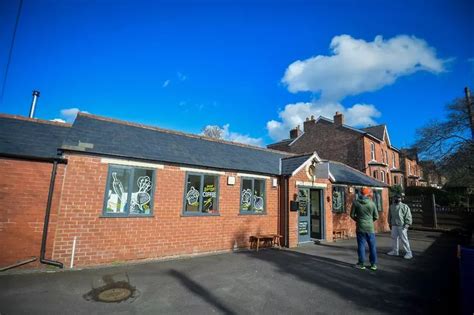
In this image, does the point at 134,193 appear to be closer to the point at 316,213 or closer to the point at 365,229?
the point at 365,229

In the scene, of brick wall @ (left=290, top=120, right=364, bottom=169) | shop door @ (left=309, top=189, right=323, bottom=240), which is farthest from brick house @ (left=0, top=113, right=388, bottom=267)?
brick wall @ (left=290, top=120, right=364, bottom=169)

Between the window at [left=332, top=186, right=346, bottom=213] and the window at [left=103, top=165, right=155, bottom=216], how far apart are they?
9.83 metres

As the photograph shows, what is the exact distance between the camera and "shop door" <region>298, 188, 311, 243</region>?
11.5 m

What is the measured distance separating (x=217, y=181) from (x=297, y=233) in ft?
14.7

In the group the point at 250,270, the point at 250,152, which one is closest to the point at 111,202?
the point at 250,270

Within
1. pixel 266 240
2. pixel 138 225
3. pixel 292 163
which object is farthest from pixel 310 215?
pixel 138 225

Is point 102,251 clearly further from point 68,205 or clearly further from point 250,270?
point 250,270

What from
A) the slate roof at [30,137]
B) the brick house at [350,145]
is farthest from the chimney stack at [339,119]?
the slate roof at [30,137]

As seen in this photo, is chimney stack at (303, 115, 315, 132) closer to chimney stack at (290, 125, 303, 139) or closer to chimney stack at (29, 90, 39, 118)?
chimney stack at (290, 125, 303, 139)

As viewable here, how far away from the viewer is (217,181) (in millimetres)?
9688

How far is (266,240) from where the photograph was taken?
10.4 meters

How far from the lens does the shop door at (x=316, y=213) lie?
40.8ft

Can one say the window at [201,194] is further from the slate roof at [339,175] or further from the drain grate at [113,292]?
the slate roof at [339,175]

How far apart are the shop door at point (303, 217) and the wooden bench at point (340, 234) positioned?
6.72ft
